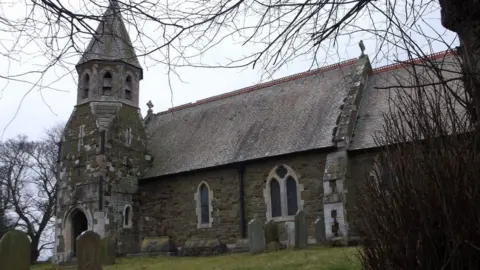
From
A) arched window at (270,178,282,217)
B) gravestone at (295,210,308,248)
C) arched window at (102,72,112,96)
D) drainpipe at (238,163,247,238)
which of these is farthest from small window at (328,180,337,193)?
arched window at (102,72,112,96)

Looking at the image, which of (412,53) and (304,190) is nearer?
(412,53)

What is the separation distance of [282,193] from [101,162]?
7720 millimetres

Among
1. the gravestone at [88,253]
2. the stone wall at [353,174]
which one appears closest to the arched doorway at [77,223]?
the gravestone at [88,253]

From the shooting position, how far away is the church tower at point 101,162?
18.9m

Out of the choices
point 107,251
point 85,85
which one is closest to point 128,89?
point 85,85

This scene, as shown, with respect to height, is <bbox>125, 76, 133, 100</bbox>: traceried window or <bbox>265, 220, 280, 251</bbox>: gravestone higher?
<bbox>125, 76, 133, 100</bbox>: traceried window

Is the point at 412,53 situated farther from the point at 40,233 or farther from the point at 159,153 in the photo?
the point at 40,233

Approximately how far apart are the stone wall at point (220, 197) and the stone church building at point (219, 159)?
40mm

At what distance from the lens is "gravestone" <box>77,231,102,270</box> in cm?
877

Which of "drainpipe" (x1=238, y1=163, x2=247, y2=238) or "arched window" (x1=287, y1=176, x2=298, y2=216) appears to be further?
"drainpipe" (x1=238, y1=163, x2=247, y2=238)

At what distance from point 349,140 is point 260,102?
6067mm

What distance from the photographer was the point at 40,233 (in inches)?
1299

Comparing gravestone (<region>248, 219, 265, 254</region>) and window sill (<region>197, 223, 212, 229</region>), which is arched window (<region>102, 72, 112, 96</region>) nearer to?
window sill (<region>197, 223, 212, 229</region>)

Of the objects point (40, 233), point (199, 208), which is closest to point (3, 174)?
point (40, 233)
